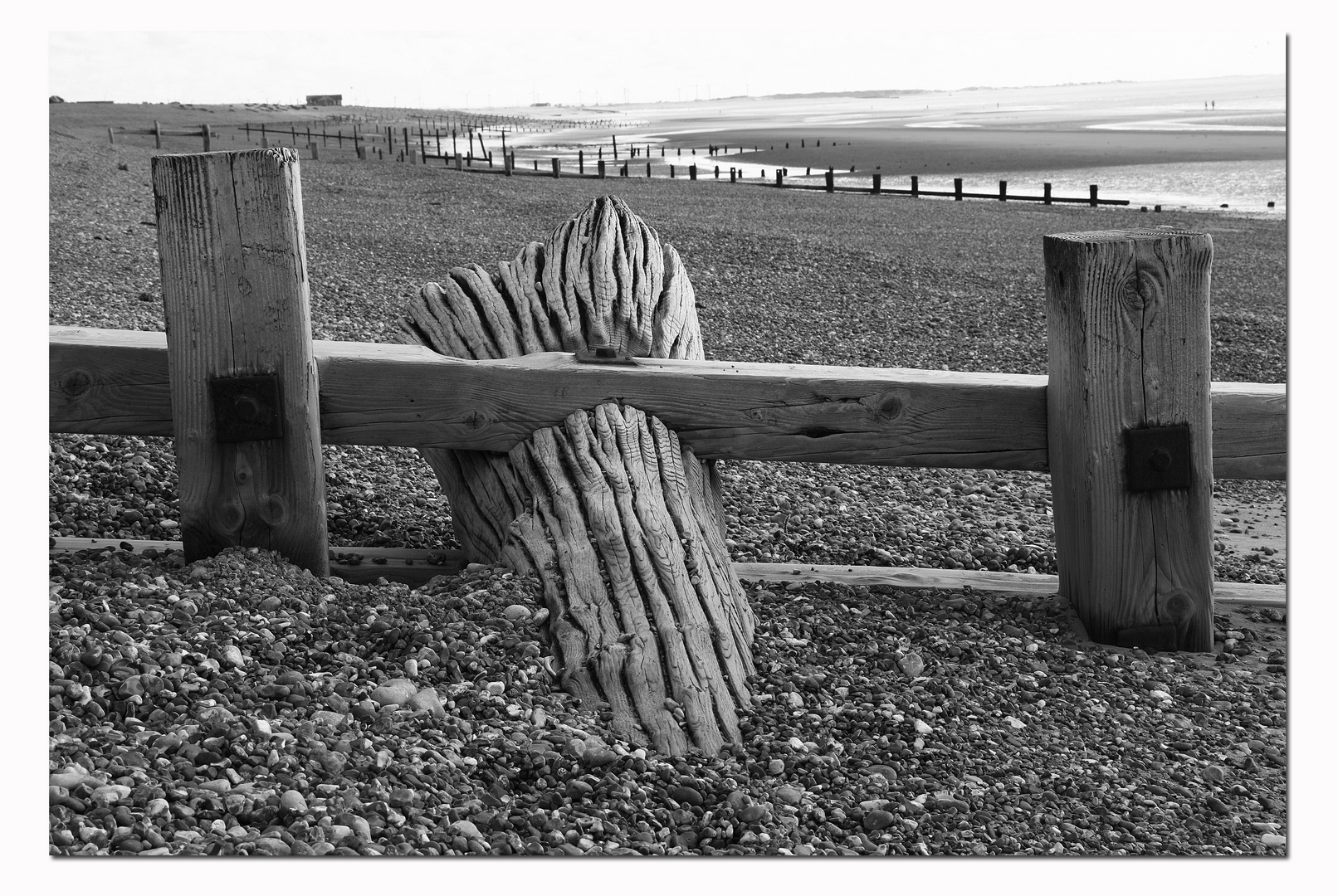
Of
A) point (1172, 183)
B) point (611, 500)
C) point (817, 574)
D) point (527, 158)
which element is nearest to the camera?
point (611, 500)

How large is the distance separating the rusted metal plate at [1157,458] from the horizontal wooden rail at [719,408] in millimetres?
236

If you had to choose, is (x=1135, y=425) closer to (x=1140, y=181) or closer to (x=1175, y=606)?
(x=1175, y=606)

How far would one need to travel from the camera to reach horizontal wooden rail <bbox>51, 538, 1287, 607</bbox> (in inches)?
149

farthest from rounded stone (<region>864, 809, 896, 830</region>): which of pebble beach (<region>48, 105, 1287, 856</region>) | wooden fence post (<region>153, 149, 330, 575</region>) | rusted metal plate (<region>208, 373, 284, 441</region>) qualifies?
rusted metal plate (<region>208, 373, 284, 441</region>)

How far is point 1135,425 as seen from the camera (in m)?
3.43

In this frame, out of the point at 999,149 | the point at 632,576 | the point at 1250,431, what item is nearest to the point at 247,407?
the point at 632,576

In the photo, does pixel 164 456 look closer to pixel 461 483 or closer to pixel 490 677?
pixel 461 483

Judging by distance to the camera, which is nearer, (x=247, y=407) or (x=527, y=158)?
(x=247, y=407)

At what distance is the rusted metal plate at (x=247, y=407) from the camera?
338 cm

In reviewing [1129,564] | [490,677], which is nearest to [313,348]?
[490,677]

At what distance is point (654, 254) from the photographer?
14.3 feet

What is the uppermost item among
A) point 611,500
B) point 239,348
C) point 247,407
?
point 239,348

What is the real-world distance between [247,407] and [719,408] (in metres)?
1.42

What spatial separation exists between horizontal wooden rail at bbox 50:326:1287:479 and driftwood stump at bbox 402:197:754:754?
0.11m
